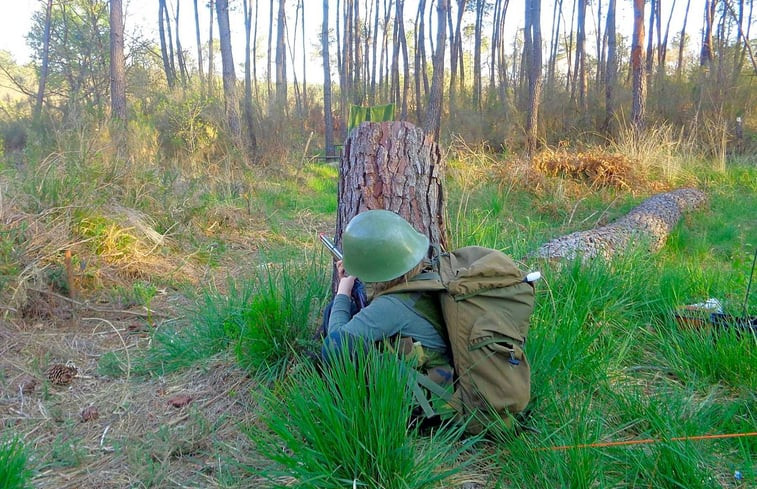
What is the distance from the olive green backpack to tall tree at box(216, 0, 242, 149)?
8.42m

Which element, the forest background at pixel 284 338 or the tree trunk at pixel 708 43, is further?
the tree trunk at pixel 708 43

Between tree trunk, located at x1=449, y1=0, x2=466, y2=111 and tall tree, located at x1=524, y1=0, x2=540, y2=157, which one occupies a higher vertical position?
tree trunk, located at x1=449, y1=0, x2=466, y2=111

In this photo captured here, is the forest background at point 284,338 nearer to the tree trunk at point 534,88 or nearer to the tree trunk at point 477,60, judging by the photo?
the tree trunk at point 534,88

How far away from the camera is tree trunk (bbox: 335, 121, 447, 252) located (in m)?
2.79

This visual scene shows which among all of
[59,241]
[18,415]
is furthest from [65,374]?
[59,241]

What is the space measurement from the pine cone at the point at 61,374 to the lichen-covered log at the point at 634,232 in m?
3.07

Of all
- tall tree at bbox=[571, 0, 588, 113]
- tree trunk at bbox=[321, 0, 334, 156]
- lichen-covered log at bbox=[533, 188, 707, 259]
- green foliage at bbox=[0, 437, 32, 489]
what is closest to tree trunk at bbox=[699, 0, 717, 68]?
tall tree at bbox=[571, 0, 588, 113]

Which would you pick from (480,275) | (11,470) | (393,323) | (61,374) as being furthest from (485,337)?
(61,374)

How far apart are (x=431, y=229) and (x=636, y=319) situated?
1.41 meters

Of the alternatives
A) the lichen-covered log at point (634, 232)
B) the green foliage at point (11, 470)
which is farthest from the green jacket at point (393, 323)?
the lichen-covered log at point (634, 232)

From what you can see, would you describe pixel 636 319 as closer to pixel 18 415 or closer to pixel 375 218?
pixel 375 218

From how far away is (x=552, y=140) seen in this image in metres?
13.8

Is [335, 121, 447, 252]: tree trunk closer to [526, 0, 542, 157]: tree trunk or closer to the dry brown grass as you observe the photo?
the dry brown grass

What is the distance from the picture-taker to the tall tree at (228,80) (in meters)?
10.2
